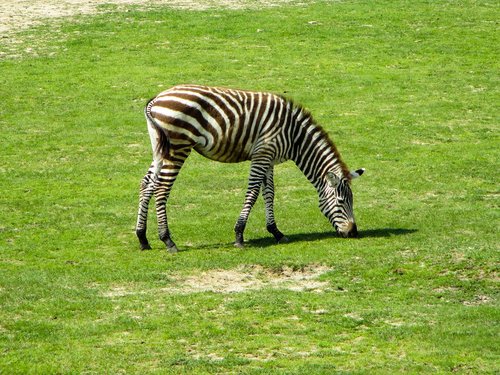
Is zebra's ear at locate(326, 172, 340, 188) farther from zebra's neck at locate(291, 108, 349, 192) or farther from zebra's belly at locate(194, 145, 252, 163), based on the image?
zebra's belly at locate(194, 145, 252, 163)

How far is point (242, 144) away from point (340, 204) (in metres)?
1.99

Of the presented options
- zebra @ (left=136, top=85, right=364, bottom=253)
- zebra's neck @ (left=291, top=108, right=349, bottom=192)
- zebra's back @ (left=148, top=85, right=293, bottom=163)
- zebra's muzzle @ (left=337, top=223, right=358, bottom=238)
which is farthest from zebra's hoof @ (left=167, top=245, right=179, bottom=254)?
zebra's muzzle @ (left=337, top=223, right=358, bottom=238)

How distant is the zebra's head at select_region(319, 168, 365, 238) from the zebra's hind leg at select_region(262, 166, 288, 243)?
942 millimetres

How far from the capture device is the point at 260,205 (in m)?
22.2

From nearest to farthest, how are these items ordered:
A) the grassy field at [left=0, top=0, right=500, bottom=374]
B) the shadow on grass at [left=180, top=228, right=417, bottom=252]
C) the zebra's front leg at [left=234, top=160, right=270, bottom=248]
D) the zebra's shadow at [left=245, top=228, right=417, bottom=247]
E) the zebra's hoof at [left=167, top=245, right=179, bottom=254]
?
the grassy field at [left=0, top=0, right=500, bottom=374] → the zebra's hoof at [left=167, top=245, right=179, bottom=254] → the zebra's front leg at [left=234, top=160, right=270, bottom=248] → the shadow on grass at [left=180, top=228, right=417, bottom=252] → the zebra's shadow at [left=245, top=228, right=417, bottom=247]

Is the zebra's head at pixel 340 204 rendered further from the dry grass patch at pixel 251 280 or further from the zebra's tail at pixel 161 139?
the zebra's tail at pixel 161 139

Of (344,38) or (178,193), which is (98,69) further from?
(178,193)

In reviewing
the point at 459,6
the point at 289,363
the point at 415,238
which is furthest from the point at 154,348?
the point at 459,6

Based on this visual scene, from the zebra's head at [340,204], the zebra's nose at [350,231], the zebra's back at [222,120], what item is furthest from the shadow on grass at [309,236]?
the zebra's back at [222,120]

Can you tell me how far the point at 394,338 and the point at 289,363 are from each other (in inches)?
63.1

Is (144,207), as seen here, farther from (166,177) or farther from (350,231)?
(350,231)

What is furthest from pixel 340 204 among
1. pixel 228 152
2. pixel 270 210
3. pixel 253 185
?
pixel 228 152

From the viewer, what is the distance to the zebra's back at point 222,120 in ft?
61.6

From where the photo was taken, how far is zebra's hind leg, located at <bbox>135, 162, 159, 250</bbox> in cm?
1881
